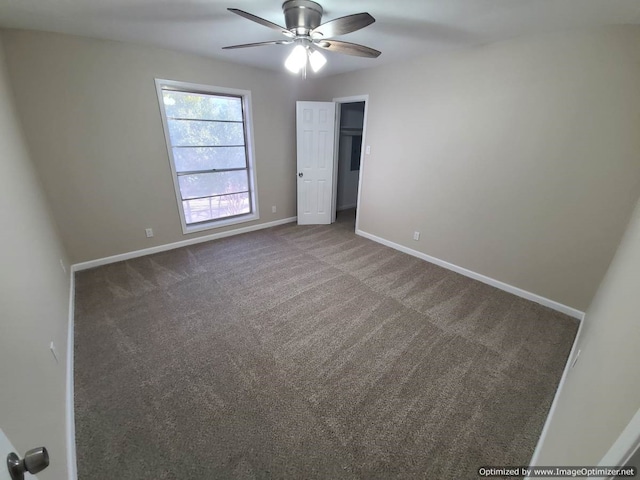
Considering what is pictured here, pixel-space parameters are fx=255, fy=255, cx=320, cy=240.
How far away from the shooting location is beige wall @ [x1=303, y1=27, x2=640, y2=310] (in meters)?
2.02

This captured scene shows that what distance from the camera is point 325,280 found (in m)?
2.87

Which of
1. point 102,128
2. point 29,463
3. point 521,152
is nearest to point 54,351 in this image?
point 29,463

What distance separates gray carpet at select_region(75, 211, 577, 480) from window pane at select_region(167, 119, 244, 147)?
1766mm

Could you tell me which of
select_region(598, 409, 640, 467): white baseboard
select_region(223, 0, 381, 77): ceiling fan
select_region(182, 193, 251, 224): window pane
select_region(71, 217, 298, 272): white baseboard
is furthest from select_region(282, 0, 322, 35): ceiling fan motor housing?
select_region(71, 217, 298, 272): white baseboard

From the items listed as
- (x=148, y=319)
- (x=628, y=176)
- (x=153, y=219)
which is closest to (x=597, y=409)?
(x=628, y=176)

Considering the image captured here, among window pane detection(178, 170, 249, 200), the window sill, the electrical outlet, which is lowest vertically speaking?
the window sill

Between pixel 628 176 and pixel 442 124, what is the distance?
1591mm

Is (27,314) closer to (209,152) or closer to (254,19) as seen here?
(254,19)

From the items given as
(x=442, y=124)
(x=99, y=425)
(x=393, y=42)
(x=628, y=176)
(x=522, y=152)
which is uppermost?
(x=393, y=42)

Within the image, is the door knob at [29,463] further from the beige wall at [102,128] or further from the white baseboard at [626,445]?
the beige wall at [102,128]

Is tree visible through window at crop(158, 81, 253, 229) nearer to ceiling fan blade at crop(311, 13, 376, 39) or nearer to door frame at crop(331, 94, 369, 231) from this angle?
door frame at crop(331, 94, 369, 231)

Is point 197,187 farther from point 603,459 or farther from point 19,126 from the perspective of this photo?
point 603,459

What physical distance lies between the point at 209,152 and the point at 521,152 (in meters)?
3.75

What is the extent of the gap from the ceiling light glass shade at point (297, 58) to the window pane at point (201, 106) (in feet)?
6.09
